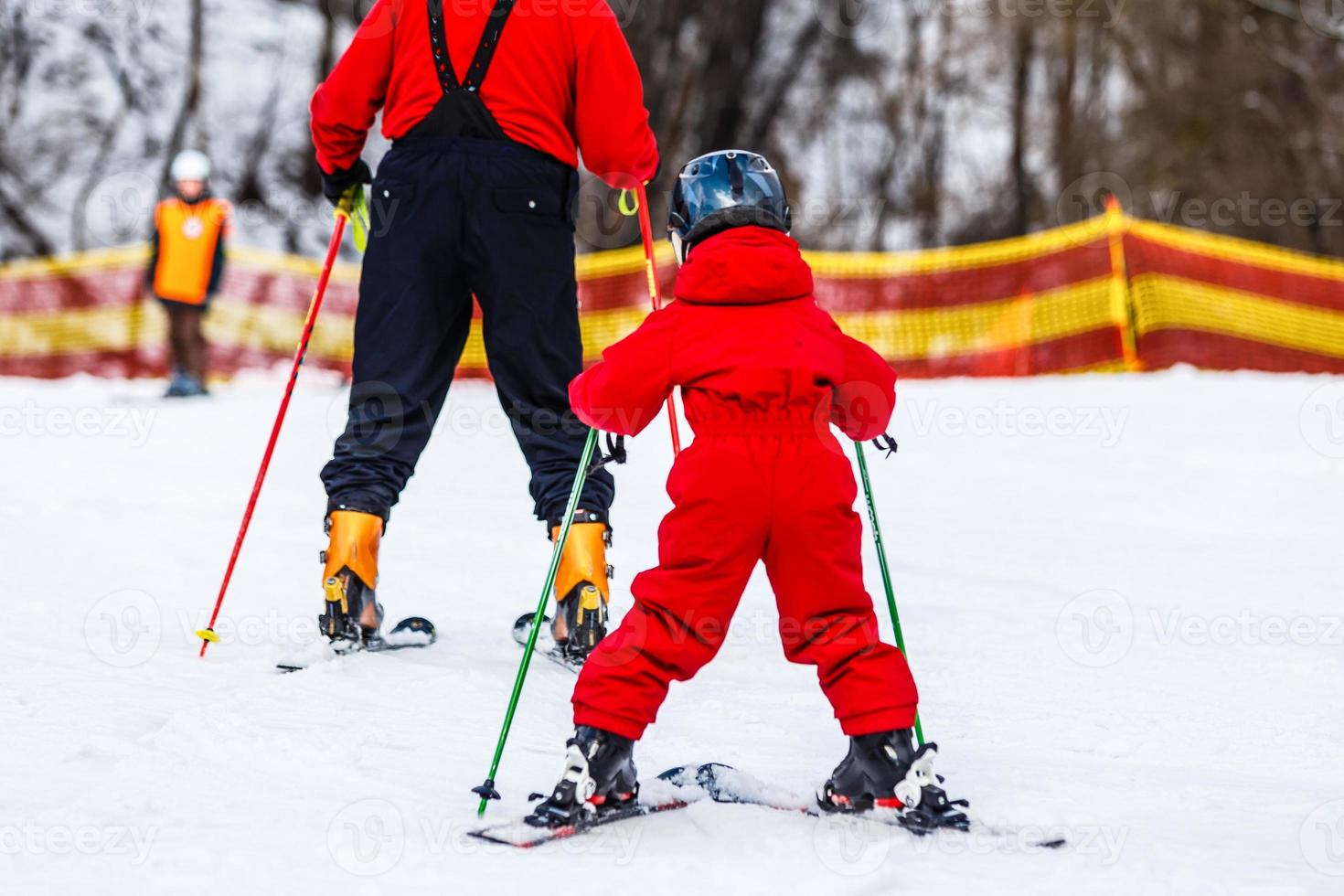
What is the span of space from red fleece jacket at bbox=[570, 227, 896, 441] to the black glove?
5.57 feet

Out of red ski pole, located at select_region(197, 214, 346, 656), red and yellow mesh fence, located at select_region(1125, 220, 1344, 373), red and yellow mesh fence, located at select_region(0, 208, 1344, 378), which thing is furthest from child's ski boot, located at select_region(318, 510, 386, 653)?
red and yellow mesh fence, located at select_region(1125, 220, 1344, 373)

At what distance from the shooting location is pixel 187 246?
40.4 ft

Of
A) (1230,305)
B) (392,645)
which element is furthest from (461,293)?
(1230,305)

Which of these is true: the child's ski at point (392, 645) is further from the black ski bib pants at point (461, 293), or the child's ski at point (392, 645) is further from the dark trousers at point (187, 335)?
the dark trousers at point (187, 335)

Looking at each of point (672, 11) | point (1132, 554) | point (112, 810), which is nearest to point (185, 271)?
point (1132, 554)

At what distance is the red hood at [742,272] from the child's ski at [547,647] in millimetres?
1229

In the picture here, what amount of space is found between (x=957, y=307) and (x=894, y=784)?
11.7 meters

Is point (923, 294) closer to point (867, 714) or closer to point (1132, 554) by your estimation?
point (1132, 554)

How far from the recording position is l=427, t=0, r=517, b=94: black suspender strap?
3.94 metres

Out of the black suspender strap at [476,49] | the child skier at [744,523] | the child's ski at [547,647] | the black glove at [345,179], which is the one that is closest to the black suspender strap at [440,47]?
the black suspender strap at [476,49]

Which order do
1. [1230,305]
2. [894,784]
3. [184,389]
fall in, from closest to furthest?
[894,784], [184,389], [1230,305]

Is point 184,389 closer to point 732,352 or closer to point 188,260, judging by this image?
point 188,260

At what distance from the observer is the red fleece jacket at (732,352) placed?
2.88 metres

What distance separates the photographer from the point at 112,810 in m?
2.69
